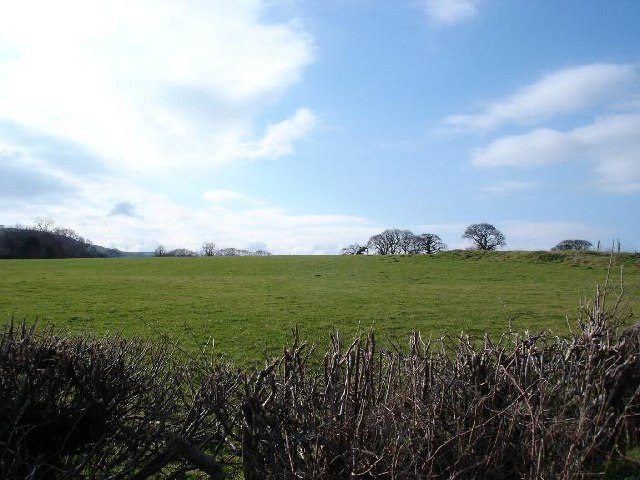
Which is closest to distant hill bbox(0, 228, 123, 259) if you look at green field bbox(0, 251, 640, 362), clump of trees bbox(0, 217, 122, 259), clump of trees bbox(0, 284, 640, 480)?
clump of trees bbox(0, 217, 122, 259)

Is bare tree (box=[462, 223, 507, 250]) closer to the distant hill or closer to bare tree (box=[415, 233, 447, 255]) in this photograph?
bare tree (box=[415, 233, 447, 255])

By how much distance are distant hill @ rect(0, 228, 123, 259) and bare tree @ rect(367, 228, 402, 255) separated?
52191 mm

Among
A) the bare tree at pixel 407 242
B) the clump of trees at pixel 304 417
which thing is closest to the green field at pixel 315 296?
the clump of trees at pixel 304 417

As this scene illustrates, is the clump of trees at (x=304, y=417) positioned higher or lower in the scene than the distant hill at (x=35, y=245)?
lower

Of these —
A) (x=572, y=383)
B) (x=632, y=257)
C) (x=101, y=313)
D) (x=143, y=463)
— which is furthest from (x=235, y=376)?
(x=632, y=257)

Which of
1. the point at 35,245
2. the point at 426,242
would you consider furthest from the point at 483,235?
the point at 35,245

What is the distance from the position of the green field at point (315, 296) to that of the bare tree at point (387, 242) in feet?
111

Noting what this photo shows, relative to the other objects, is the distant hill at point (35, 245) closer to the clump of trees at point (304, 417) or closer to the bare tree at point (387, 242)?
the bare tree at point (387, 242)

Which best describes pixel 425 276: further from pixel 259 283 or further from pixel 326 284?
pixel 259 283

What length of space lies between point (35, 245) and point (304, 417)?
3890 inches

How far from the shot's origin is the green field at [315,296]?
21.1m

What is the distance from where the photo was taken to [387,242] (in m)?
93.5

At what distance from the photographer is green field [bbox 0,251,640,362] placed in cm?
2114

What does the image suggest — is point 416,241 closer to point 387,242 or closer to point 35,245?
point 387,242
